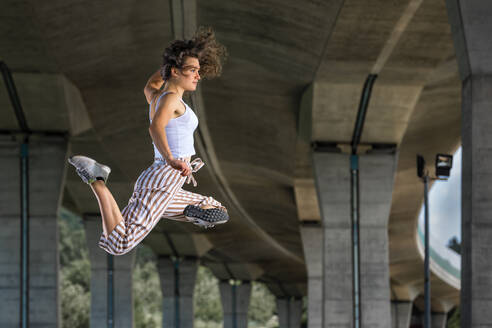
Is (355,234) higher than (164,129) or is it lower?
higher

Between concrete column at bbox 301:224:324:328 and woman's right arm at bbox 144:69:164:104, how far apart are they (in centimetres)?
4236

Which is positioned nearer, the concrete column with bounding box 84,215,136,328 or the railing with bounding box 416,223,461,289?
the concrete column with bounding box 84,215,136,328

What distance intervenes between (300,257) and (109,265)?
2003cm

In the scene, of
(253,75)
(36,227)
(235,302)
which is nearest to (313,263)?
(253,75)

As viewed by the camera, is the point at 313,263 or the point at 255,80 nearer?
the point at 255,80

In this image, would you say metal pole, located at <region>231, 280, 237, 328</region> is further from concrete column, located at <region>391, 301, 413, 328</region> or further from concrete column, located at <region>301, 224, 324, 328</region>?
concrete column, located at <region>301, 224, 324, 328</region>

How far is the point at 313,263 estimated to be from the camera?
50.6 m

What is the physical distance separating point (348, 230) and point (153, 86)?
24177 millimetres

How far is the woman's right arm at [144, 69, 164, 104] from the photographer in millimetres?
7137

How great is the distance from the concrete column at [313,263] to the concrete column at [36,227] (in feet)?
73.8

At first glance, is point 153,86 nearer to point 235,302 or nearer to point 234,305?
point 234,305

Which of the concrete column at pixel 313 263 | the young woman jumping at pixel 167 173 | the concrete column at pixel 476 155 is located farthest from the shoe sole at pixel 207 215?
the concrete column at pixel 313 263

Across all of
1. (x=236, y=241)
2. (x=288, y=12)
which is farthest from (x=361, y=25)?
(x=236, y=241)

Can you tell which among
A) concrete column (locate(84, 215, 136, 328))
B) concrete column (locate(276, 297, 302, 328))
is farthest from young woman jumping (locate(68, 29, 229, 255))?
concrete column (locate(276, 297, 302, 328))
